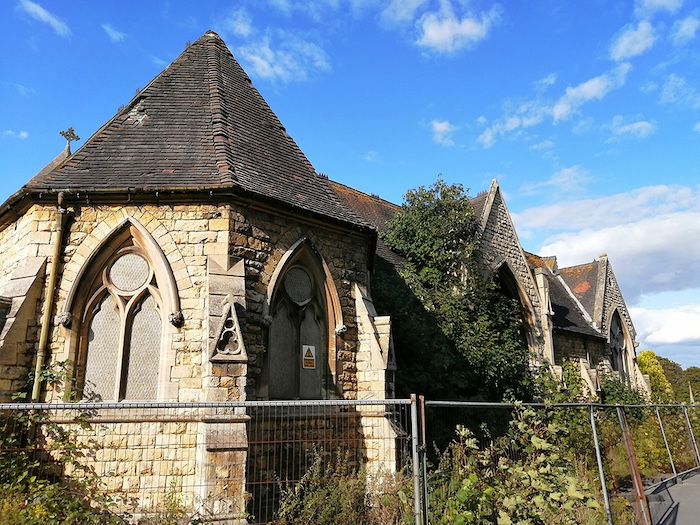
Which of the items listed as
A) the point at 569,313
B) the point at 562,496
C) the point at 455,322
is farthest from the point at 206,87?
the point at 569,313

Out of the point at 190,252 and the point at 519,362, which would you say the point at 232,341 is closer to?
the point at 190,252

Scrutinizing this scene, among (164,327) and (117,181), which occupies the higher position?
(117,181)

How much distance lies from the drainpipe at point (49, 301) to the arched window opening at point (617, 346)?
22.4 metres

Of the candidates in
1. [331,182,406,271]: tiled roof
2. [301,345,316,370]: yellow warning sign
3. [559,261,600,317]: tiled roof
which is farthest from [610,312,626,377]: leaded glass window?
[301,345,316,370]: yellow warning sign

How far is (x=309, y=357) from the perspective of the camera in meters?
9.22

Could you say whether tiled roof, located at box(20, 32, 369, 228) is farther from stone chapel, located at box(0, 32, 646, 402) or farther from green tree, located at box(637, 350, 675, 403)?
green tree, located at box(637, 350, 675, 403)

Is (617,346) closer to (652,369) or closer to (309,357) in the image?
(652,369)

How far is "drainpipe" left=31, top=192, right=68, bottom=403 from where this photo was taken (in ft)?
24.7

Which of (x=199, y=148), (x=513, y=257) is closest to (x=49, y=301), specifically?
(x=199, y=148)

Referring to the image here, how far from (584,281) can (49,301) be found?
2350cm

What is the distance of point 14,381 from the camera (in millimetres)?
7531

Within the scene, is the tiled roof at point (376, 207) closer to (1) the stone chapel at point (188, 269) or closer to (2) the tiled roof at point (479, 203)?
(2) the tiled roof at point (479, 203)

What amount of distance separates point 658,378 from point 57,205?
130 feet

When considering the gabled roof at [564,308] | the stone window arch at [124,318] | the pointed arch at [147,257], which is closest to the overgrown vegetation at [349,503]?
the stone window arch at [124,318]
